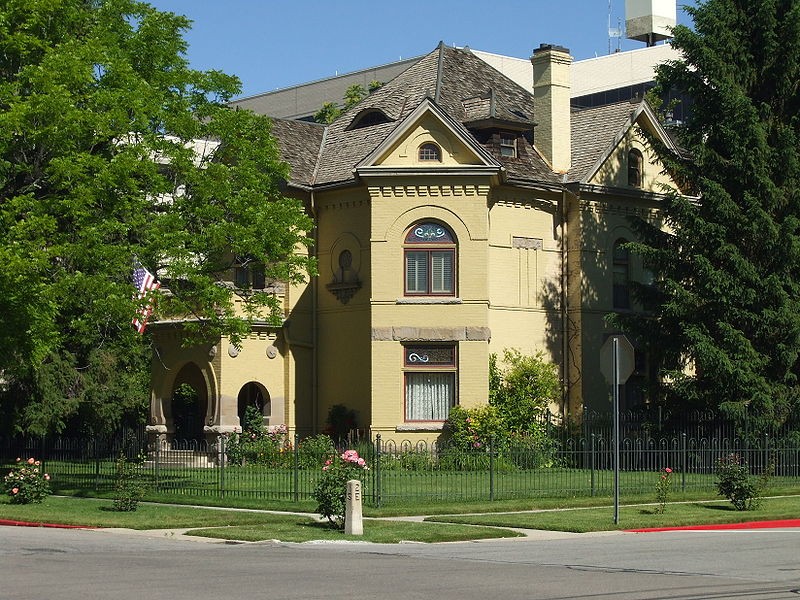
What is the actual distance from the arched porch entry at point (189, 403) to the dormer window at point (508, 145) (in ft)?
41.3

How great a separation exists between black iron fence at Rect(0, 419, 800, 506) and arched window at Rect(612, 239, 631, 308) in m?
6.56

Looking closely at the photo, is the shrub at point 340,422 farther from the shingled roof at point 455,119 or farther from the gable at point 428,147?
the gable at point 428,147

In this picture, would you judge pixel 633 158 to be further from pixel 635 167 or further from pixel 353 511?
pixel 353 511

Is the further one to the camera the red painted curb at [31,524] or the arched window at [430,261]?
the arched window at [430,261]

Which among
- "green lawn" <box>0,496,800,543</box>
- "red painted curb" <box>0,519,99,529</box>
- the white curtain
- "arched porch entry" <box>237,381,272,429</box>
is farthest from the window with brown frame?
"red painted curb" <box>0,519,99,529</box>

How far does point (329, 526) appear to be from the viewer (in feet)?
70.7

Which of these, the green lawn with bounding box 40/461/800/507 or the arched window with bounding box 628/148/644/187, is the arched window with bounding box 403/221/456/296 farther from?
the arched window with bounding box 628/148/644/187

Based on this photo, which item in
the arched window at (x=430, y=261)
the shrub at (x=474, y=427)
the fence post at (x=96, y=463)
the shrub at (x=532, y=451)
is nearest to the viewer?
the fence post at (x=96, y=463)

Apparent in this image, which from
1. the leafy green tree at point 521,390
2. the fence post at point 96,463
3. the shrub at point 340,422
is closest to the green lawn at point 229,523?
the fence post at point 96,463

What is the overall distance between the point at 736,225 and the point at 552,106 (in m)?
7.87

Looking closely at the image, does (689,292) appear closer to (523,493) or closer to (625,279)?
(625,279)

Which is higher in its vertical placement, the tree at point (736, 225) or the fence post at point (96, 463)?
the tree at point (736, 225)

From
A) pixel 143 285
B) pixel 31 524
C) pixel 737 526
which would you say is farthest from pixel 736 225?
pixel 31 524

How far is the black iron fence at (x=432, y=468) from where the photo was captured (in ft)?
88.0
